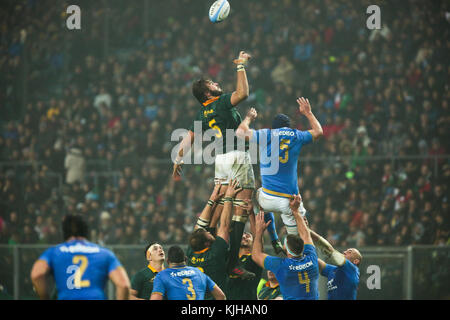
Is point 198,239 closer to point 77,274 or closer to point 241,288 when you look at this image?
point 241,288

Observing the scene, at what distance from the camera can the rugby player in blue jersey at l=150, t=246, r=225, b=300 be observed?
8.12 metres

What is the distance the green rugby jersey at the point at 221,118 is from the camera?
9164mm

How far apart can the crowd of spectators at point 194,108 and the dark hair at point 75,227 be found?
314 inches

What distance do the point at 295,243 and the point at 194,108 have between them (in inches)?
424

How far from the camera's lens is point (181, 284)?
26.8 ft

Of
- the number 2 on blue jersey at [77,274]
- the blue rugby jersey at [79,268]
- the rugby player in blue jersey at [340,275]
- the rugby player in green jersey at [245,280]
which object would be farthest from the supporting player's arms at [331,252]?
the number 2 on blue jersey at [77,274]

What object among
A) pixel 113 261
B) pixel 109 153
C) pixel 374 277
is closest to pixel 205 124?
pixel 113 261

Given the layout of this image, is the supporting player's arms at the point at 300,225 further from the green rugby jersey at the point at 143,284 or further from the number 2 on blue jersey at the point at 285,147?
the green rugby jersey at the point at 143,284

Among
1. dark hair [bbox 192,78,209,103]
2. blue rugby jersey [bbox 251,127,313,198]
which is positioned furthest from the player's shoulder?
dark hair [bbox 192,78,209,103]

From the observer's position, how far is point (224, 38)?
67.1 feet

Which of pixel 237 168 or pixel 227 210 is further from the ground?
pixel 237 168

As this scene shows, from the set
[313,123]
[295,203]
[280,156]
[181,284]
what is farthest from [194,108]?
[181,284]

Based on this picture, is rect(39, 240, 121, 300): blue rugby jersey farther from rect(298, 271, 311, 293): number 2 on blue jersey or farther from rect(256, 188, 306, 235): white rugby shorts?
rect(256, 188, 306, 235): white rugby shorts

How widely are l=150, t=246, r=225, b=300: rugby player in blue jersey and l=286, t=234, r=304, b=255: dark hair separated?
3.39 ft
